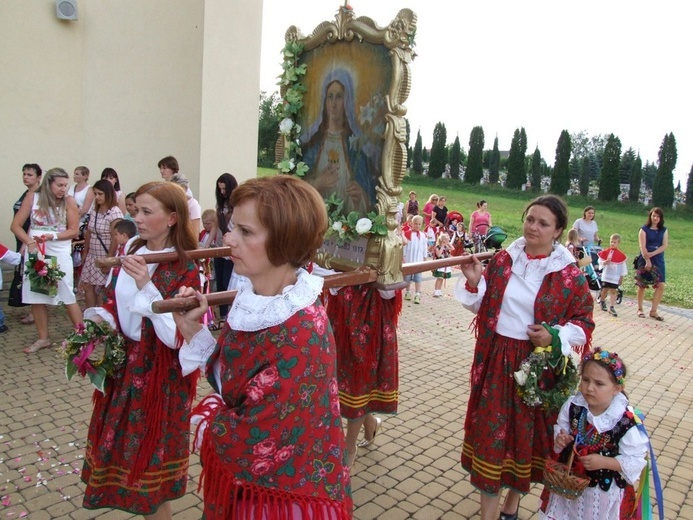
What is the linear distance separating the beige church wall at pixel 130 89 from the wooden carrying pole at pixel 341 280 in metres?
6.64

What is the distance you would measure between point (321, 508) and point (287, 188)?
1.11 meters

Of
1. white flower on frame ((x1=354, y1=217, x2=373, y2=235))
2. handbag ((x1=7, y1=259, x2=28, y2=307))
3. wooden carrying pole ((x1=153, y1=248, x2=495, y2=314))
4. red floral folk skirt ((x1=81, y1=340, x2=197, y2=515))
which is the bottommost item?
handbag ((x1=7, y1=259, x2=28, y2=307))

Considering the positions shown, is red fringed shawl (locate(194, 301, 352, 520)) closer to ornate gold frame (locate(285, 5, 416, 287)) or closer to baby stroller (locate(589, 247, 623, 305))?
ornate gold frame (locate(285, 5, 416, 287))

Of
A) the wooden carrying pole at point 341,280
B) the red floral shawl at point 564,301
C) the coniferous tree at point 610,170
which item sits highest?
the coniferous tree at point 610,170

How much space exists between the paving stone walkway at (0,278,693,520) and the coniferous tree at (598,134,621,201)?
1194 inches

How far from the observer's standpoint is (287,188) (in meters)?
1.88

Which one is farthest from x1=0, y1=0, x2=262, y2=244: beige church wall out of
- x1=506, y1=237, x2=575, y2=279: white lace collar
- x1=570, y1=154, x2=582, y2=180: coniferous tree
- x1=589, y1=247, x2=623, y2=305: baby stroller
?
x1=570, y1=154, x2=582, y2=180: coniferous tree

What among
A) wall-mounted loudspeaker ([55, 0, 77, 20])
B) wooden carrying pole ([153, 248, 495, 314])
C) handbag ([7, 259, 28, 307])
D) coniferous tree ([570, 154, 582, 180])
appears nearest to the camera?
wooden carrying pole ([153, 248, 495, 314])

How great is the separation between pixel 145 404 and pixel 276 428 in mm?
1292

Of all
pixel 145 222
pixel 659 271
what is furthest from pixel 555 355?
pixel 659 271

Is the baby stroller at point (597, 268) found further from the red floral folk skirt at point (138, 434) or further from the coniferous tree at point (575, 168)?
the coniferous tree at point (575, 168)

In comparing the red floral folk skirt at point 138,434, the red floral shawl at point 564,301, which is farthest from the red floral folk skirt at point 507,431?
the red floral folk skirt at point 138,434

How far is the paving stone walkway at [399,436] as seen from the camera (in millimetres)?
3826

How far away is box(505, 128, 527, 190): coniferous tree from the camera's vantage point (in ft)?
132
